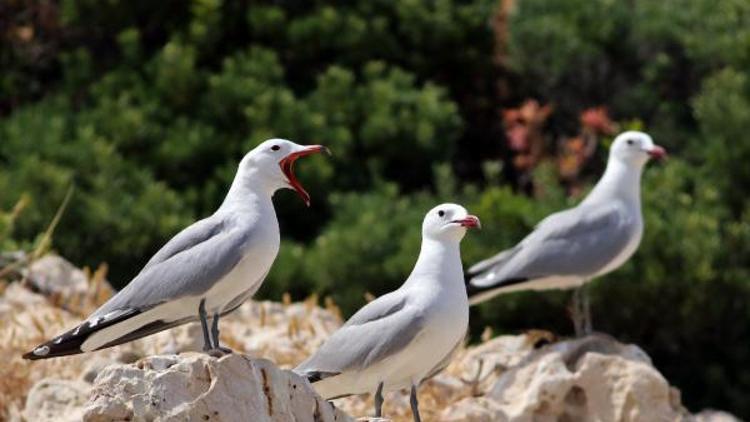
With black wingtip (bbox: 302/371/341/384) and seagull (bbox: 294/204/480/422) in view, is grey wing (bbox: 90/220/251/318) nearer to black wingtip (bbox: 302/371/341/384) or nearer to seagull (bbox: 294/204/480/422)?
seagull (bbox: 294/204/480/422)

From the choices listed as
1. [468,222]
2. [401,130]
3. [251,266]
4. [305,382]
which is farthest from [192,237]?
[401,130]

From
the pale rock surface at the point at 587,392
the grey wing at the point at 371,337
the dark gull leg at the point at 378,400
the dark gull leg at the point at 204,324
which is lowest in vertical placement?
the pale rock surface at the point at 587,392

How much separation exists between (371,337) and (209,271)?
78 cm

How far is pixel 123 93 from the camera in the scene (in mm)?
12805

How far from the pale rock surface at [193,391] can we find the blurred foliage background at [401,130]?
4747 millimetres

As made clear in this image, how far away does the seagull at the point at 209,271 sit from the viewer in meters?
6.06

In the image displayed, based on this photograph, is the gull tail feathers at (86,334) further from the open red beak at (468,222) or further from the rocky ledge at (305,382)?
the open red beak at (468,222)

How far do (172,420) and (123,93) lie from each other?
25.2 feet

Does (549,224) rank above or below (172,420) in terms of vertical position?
below

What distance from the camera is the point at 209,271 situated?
239 inches

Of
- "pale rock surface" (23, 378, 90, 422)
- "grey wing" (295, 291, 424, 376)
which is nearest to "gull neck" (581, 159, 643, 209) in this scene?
"grey wing" (295, 291, 424, 376)

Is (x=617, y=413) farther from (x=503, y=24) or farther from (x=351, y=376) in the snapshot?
(x=503, y=24)

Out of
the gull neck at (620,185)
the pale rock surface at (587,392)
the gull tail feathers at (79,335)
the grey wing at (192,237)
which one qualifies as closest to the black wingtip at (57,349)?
the gull tail feathers at (79,335)

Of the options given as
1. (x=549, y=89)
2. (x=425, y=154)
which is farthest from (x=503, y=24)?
(x=425, y=154)
